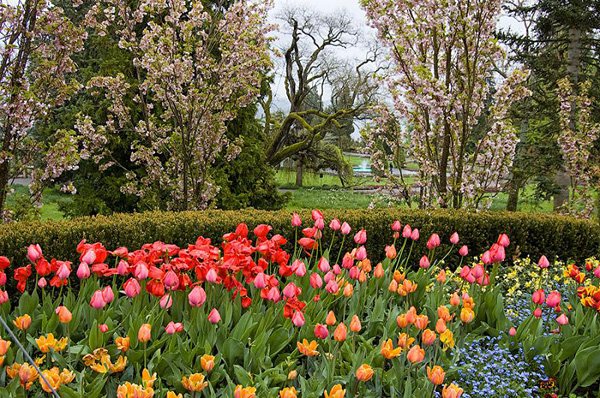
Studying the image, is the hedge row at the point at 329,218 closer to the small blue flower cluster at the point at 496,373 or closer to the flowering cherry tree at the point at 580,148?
the flowering cherry tree at the point at 580,148

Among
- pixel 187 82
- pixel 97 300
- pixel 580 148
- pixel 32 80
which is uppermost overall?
pixel 187 82

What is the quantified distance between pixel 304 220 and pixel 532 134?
9.55 metres

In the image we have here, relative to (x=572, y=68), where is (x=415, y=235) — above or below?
below

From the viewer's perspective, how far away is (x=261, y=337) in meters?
2.39

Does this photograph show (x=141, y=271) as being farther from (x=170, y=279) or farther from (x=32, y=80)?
(x=32, y=80)

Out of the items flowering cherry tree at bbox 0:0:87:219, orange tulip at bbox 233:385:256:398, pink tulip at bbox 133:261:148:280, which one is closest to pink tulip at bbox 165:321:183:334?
pink tulip at bbox 133:261:148:280

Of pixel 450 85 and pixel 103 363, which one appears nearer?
pixel 103 363

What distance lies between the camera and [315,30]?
1906 centimetres

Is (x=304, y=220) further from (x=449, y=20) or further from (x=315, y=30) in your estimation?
(x=315, y=30)

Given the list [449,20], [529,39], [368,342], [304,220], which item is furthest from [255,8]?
[529,39]

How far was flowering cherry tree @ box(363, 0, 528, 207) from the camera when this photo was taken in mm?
6375

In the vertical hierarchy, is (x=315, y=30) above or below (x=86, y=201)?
above

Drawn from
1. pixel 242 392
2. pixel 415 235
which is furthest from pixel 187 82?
pixel 242 392

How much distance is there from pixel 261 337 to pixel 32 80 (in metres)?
4.67
